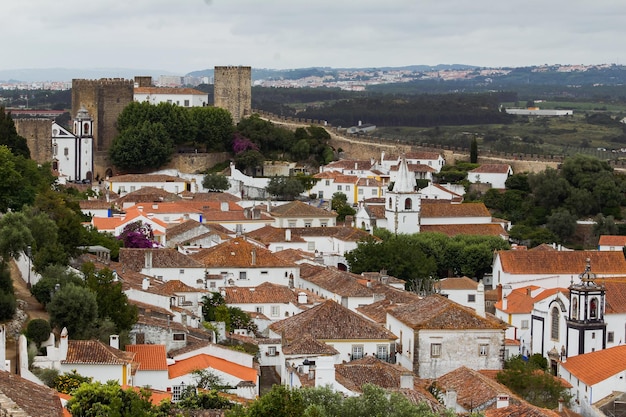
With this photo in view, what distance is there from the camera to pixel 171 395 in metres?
22.6

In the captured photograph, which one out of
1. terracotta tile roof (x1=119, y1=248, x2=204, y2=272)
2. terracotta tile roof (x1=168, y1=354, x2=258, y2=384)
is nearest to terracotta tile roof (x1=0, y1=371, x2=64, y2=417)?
terracotta tile roof (x1=168, y1=354, x2=258, y2=384)

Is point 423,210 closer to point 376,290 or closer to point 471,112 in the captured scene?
point 376,290

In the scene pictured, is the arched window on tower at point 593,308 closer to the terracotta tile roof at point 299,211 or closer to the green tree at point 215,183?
the terracotta tile roof at point 299,211

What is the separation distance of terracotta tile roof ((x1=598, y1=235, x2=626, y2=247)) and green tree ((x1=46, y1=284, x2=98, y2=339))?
32.6 m

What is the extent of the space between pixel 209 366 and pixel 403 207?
31.1 metres

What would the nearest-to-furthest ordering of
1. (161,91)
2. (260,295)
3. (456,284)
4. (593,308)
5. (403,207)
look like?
1. (260,295)
2. (593,308)
3. (456,284)
4. (403,207)
5. (161,91)

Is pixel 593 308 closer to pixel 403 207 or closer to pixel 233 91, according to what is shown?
pixel 403 207

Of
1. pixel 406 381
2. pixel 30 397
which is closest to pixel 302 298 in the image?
pixel 406 381

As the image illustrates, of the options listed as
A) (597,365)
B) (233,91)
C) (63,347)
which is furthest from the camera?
(233,91)

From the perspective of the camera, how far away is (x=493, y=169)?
65.8m

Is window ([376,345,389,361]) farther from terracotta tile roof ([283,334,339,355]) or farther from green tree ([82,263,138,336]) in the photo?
green tree ([82,263,138,336])

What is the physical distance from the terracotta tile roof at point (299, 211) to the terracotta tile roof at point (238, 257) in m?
13.2

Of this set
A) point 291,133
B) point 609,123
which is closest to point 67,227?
point 291,133

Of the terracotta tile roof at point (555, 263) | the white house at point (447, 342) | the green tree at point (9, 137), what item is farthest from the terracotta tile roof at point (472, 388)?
the green tree at point (9, 137)
